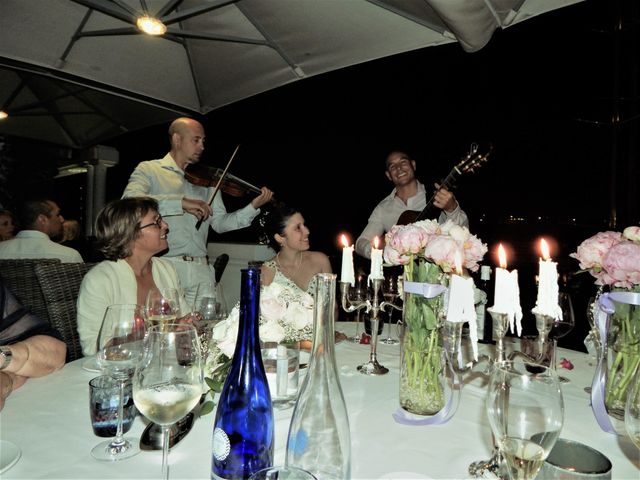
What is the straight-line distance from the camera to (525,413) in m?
0.61

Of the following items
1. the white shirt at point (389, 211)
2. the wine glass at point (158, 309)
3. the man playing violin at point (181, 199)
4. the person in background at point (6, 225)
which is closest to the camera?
the wine glass at point (158, 309)

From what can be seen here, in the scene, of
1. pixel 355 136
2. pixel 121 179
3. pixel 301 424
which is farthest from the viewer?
pixel 121 179

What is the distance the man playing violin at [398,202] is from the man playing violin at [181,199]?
1.34 metres

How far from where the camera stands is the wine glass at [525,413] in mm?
594

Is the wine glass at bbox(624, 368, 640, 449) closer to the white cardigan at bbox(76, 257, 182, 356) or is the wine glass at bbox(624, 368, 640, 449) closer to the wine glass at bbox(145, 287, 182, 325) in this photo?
the wine glass at bbox(145, 287, 182, 325)

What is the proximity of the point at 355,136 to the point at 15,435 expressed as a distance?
22.0 feet

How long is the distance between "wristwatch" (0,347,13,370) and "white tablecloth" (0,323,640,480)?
3.1 inches

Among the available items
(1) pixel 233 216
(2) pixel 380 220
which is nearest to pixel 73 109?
(1) pixel 233 216

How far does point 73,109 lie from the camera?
4.74 metres

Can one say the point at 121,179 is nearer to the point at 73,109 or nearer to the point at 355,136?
the point at 73,109

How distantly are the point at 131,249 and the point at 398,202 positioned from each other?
Answer: 2.45 meters

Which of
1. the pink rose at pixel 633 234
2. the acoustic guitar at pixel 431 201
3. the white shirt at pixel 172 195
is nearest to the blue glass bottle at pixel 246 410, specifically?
the pink rose at pixel 633 234

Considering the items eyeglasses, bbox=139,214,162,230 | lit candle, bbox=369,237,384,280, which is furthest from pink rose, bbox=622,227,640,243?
eyeglasses, bbox=139,214,162,230

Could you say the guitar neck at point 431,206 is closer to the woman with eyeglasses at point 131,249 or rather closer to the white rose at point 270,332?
the woman with eyeglasses at point 131,249
